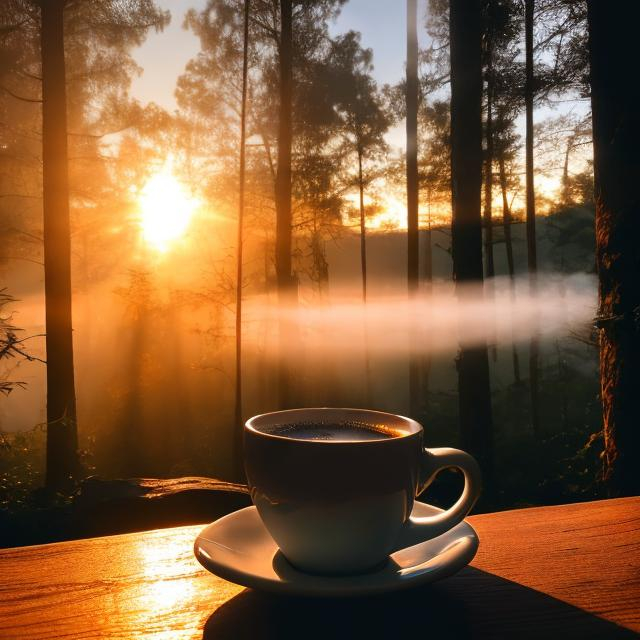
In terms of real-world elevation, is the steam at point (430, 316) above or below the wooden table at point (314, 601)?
above

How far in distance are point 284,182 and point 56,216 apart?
412cm

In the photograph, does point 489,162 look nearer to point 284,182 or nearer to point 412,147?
point 412,147

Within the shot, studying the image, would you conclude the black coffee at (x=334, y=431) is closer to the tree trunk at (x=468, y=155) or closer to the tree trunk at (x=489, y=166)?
the tree trunk at (x=468, y=155)

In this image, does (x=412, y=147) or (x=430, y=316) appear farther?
(x=430, y=316)

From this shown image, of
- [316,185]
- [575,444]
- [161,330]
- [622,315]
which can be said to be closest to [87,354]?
[161,330]

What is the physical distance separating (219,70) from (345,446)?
12029 mm

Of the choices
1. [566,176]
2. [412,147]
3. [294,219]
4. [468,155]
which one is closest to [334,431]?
[468,155]

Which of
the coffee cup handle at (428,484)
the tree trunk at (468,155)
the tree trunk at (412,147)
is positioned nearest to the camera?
the coffee cup handle at (428,484)

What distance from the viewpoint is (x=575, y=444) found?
998 cm

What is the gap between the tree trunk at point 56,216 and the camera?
20.4 ft

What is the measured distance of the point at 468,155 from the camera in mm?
4828

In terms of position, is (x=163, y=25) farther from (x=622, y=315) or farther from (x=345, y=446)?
(x=345, y=446)

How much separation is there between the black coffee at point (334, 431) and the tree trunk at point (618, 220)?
2.28 m

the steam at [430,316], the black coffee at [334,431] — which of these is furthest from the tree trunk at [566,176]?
the black coffee at [334,431]
